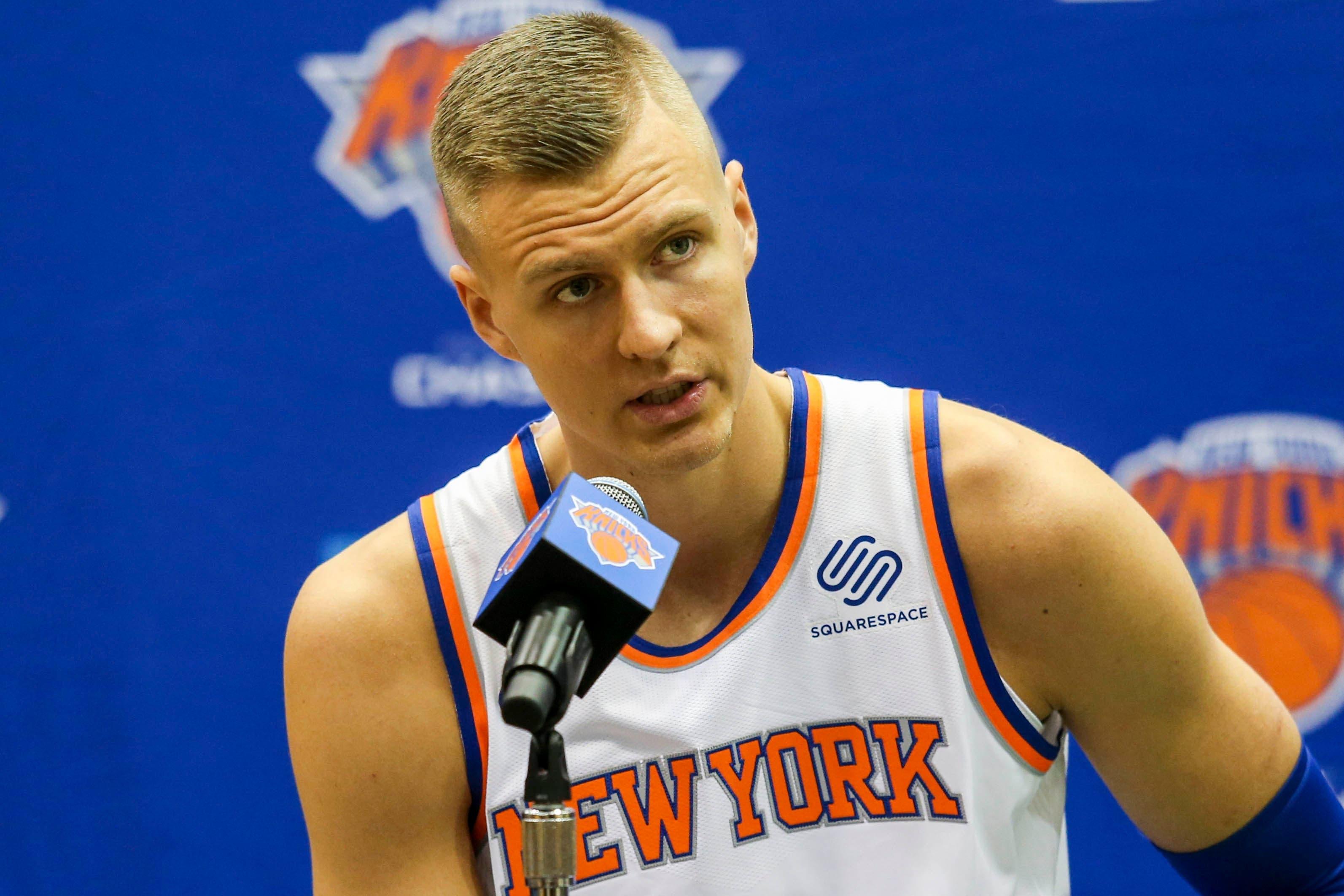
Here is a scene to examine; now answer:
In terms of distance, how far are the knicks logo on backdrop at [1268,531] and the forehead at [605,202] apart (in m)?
0.89

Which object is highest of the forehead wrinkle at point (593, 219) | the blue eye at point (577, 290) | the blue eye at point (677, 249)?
the forehead wrinkle at point (593, 219)

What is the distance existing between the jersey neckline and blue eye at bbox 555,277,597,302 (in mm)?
236

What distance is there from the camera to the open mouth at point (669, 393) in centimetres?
109

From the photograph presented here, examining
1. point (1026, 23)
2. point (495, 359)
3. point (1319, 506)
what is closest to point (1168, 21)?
point (1026, 23)

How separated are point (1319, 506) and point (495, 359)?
3.78 feet

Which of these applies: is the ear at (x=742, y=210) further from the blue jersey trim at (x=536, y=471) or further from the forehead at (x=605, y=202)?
the blue jersey trim at (x=536, y=471)

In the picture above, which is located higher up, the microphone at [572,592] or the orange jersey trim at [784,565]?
the orange jersey trim at [784,565]

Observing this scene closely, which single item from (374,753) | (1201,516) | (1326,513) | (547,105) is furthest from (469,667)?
(1326,513)

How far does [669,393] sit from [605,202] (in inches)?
6.9

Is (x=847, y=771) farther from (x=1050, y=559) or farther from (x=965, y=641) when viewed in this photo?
(x=1050, y=559)

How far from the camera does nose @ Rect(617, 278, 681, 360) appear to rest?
1.04 m

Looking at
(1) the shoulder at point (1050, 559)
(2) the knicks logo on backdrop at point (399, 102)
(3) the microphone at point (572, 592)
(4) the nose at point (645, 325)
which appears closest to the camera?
(3) the microphone at point (572, 592)

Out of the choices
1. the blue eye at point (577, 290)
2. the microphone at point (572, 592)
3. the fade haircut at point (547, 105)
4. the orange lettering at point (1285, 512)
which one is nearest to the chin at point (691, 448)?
the blue eye at point (577, 290)

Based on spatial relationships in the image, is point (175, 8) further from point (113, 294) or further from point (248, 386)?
point (248, 386)
